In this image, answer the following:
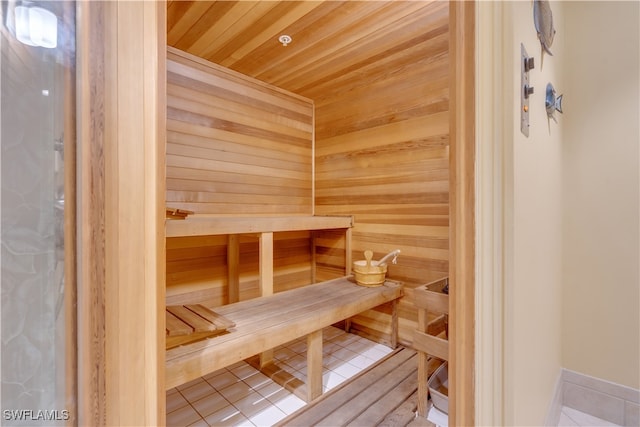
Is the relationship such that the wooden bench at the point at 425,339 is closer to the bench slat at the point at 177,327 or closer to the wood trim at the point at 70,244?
the bench slat at the point at 177,327

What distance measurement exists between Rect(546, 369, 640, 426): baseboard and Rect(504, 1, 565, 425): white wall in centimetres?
22

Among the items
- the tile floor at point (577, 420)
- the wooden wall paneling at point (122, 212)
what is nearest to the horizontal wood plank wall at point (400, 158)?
the tile floor at point (577, 420)

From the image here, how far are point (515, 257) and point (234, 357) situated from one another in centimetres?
115

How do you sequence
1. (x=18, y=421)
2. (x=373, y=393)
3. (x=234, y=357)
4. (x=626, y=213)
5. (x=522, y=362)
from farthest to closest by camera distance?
(x=373, y=393), (x=626, y=213), (x=234, y=357), (x=522, y=362), (x=18, y=421)

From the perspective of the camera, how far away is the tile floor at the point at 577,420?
1.58 meters

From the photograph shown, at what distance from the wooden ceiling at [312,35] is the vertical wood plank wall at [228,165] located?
0.67ft

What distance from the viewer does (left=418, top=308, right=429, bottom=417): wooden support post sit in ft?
4.90

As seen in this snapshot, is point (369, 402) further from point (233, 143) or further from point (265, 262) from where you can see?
point (233, 143)

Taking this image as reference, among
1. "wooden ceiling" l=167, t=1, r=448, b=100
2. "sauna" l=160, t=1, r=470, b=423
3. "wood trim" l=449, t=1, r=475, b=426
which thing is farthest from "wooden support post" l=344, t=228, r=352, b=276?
"wood trim" l=449, t=1, r=475, b=426

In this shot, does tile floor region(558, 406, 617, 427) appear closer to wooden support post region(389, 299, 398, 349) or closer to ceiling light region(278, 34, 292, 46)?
wooden support post region(389, 299, 398, 349)

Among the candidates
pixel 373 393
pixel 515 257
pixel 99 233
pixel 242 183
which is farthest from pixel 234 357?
pixel 242 183

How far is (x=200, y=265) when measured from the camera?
7.02ft

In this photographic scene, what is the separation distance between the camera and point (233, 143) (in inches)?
90.2

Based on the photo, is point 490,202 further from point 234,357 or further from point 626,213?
point 626,213
